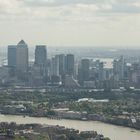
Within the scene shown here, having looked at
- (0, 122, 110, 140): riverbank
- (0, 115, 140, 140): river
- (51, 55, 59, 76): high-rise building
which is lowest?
(0, 115, 140, 140): river

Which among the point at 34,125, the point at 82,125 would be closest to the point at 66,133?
the point at 34,125

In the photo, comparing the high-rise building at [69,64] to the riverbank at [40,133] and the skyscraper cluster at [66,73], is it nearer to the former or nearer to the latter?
the skyscraper cluster at [66,73]

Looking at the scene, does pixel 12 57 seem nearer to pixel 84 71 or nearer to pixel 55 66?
pixel 55 66

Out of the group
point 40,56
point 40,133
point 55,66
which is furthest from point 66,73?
point 40,133

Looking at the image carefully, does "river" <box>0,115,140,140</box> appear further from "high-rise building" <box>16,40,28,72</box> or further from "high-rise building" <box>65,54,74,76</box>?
"high-rise building" <box>16,40,28,72</box>

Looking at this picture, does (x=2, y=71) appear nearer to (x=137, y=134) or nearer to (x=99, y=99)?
(x=99, y=99)

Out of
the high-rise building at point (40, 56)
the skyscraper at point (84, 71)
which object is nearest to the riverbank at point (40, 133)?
the skyscraper at point (84, 71)

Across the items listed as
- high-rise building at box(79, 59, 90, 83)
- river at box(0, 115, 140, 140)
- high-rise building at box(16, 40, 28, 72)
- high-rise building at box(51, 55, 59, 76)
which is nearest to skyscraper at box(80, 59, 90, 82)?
high-rise building at box(79, 59, 90, 83)

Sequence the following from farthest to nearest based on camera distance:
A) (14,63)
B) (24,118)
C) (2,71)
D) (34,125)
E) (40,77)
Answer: (14,63), (2,71), (40,77), (24,118), (34,125)
